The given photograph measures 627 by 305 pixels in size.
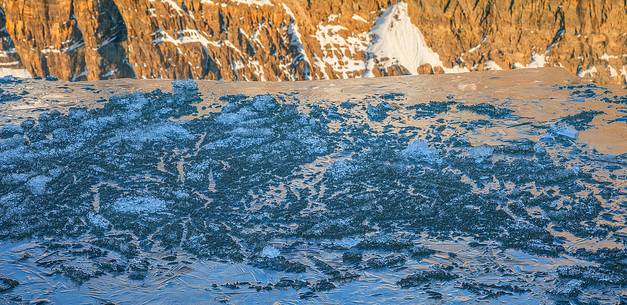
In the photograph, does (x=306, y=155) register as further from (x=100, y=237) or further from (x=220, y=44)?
(x=220, y=44)

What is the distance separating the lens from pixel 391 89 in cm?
2886

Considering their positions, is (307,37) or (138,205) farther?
(307,37)

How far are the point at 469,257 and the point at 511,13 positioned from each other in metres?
20.0

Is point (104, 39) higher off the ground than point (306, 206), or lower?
higher

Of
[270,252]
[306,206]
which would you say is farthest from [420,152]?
[270,252]

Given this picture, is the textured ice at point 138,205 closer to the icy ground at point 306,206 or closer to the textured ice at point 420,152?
the icy ground at point 306,206

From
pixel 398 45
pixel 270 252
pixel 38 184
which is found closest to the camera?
pixel 270 252

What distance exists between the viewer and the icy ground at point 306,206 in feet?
47.4

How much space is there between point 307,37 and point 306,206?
47.6ft

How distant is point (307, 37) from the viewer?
31094mm

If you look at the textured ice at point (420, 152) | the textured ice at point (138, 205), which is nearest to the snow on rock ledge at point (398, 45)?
the textured ice at point (420, 152)

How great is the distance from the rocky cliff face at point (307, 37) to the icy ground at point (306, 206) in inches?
164

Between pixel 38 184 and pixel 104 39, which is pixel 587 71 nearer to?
pixel 104 39

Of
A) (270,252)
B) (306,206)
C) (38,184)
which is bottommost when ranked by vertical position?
(270,252)
